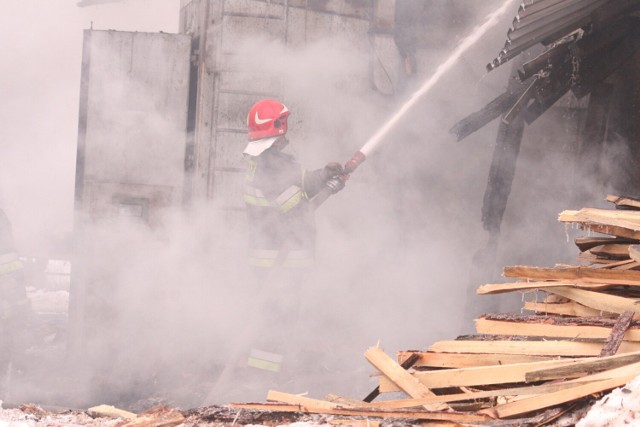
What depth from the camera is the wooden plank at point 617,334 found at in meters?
2.88

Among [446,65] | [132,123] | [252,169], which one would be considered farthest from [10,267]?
[446,65]

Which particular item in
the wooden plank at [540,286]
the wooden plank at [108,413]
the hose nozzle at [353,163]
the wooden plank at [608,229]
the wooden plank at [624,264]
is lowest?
the wooden plank at [108,413]

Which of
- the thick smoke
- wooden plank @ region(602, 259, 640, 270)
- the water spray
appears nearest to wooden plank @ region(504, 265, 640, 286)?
wooden plank @ region(602, 259, 640, 270)

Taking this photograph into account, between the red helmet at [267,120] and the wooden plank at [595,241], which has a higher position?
the red helmet at [267,120]

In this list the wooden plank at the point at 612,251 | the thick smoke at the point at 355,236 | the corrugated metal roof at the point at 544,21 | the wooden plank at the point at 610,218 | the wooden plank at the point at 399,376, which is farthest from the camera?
the thick smoke at the point at 355,236

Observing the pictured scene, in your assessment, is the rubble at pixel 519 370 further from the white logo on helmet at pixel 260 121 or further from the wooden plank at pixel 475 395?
the white logo on helmet at pixel 260 121

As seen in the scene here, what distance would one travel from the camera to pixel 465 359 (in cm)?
314

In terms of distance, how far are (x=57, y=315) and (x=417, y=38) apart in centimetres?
514

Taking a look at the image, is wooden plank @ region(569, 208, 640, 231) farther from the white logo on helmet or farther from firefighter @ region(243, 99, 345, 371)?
the white logo on helmet

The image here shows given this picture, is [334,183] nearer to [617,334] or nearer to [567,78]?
[567,78]

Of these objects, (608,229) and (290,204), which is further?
(290,204)

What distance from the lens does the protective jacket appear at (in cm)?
636

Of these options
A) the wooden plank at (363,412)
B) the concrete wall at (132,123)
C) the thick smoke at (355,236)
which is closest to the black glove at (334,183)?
the thick smoke at (355,236)

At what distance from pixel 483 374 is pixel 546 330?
20.3 inches
